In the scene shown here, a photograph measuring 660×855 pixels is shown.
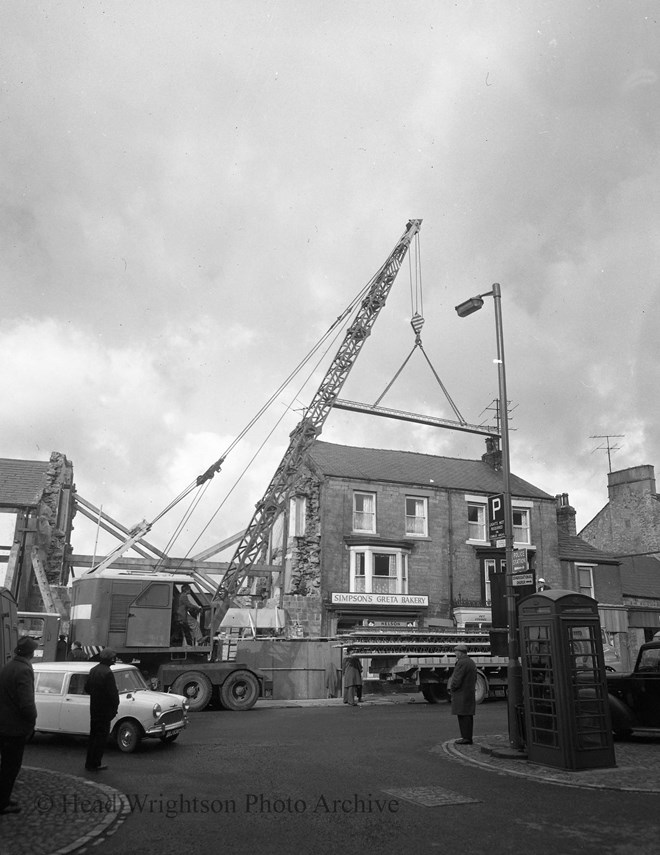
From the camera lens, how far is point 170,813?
7477 millimetres

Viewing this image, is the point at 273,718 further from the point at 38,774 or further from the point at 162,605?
the point at 38,774

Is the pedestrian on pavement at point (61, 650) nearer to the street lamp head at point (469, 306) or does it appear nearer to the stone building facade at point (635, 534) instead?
the street lamp head at point (469, 306)

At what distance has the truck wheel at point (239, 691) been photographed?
763 inches

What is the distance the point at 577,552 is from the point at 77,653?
2609 cm

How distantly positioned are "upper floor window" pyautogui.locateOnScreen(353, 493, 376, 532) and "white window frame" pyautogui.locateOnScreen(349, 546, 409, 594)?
1.13 metres

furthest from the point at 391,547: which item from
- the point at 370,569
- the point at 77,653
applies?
the point at 77,653

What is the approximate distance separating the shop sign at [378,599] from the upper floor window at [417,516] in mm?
2970

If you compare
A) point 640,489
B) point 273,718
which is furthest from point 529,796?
point 640,489

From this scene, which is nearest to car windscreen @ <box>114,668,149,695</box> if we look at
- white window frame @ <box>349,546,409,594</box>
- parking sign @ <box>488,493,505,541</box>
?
parking sign @ <box>488,493,505,541</box>

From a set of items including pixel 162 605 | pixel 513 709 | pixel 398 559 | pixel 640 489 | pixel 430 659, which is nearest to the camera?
pixel 513 709

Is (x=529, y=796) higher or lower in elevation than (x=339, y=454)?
lower

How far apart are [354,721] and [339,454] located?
19.9m

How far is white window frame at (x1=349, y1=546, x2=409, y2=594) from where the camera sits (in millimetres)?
31641

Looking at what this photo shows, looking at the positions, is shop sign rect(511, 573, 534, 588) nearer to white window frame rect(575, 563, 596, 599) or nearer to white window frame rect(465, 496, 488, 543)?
white window frame rect(465, 496, 488, 543)
